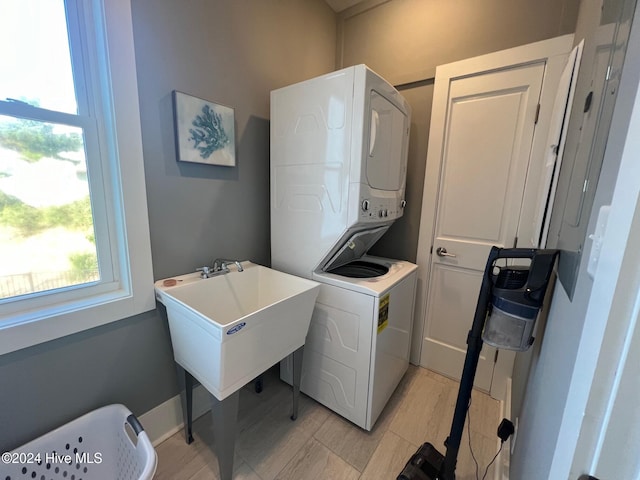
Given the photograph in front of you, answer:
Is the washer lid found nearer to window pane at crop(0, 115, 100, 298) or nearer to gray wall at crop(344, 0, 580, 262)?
gray wall at crop(344, 0, 580, 262)

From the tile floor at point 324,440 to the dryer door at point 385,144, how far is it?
146 cm

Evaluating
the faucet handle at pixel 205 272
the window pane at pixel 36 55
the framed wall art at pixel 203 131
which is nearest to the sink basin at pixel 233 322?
the faucet handle at pixel 205 272

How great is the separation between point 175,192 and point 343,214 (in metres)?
0.92

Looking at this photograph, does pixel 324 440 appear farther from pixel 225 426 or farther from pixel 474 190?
pixel 474 190

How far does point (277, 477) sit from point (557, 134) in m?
2.16

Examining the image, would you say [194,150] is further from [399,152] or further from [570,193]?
[570,193]

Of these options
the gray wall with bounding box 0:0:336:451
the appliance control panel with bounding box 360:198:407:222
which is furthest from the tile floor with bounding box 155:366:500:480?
the appliance control panel with bounding box 360:198:407:222

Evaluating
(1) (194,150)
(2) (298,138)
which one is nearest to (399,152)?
(2) (298,138)

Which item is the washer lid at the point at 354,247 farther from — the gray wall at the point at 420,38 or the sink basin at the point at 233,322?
the gray wall at the point at 420,38

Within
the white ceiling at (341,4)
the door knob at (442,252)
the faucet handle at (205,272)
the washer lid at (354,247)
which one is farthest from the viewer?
the white ceiling at (341,4)

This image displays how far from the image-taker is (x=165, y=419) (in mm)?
1521

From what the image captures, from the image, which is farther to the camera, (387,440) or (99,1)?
(387,440)

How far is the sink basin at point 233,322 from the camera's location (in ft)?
3.59

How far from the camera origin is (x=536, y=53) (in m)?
1.55
